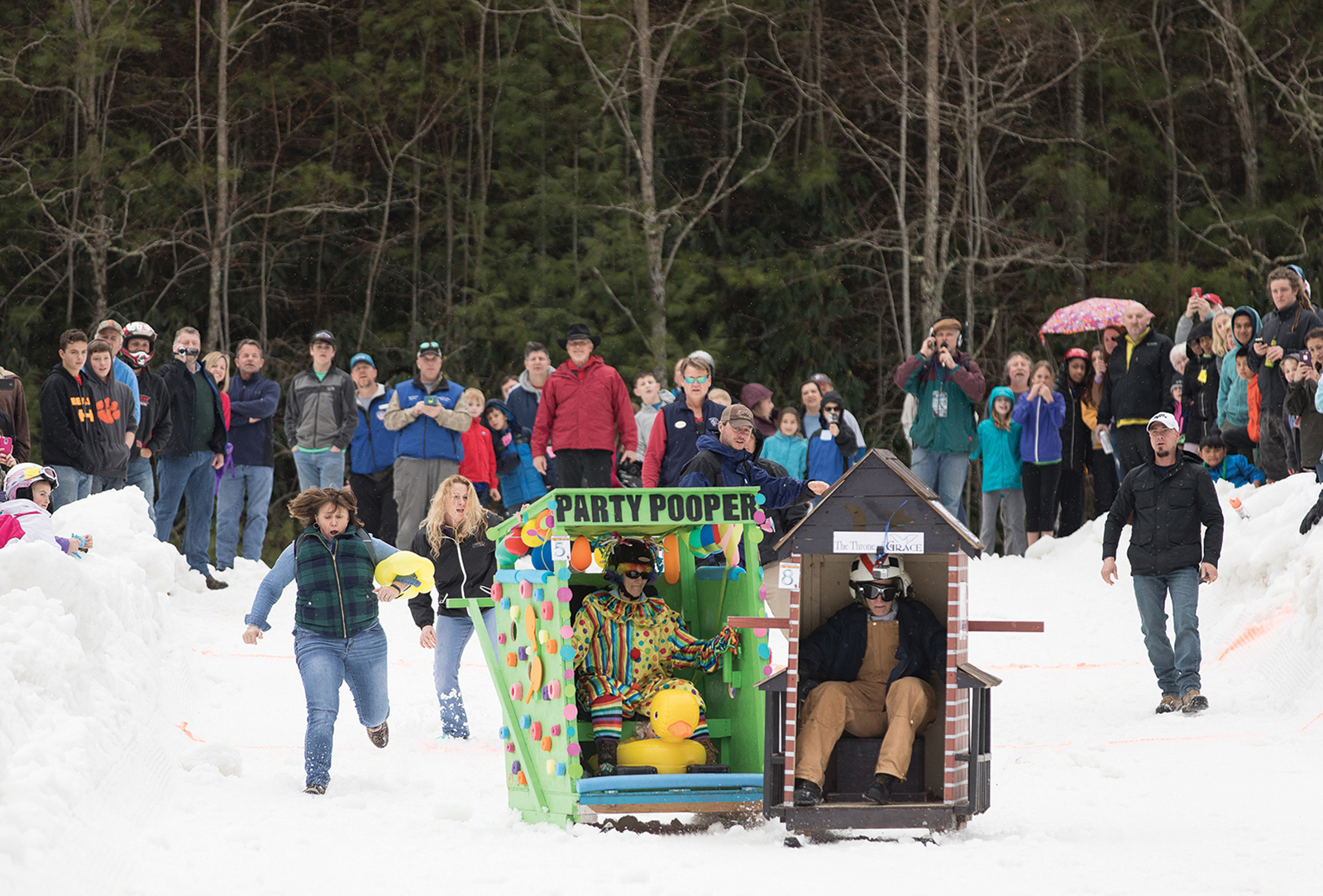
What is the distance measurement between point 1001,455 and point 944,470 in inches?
31.8

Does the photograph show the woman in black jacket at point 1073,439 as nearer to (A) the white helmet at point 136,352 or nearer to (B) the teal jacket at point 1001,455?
(B) the teal jacket at point 1001,455

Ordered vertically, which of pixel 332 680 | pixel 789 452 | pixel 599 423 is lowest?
pixel 332 680

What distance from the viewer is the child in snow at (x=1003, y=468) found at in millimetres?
14469

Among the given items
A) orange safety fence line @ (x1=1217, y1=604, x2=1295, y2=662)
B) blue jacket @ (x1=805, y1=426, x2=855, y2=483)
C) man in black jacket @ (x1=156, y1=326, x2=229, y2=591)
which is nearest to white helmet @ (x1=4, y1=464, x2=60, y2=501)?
man in black jacket @ (x1=156, y1=326, x2=229, y2=591)

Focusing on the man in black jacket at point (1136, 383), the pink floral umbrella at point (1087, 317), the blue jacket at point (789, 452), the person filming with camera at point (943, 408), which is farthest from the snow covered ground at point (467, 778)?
the pink floral umbrella at point (1087, 317)

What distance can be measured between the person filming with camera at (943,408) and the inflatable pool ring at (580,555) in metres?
7.15

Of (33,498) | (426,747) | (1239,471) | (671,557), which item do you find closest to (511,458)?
(426,747)

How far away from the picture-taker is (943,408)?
13.7m

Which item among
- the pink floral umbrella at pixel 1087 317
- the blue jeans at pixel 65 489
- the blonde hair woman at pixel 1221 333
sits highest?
the pink floral umbrella at pixel 1087 317

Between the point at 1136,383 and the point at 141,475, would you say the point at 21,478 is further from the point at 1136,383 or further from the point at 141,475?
the point at 1136,383

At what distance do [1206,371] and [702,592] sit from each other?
7.21 meters

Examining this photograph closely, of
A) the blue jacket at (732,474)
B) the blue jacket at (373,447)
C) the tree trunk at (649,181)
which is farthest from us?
the tree trunk at (649,181)

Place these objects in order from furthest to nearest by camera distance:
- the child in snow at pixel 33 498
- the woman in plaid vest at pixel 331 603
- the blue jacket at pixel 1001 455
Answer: the blue jacket at pixel 1001 455 < the child in snow at pixel 33 498 < the woman in plaid vest at pixel 331 603

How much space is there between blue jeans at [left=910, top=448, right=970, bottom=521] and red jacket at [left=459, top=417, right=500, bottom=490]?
3.88 m
